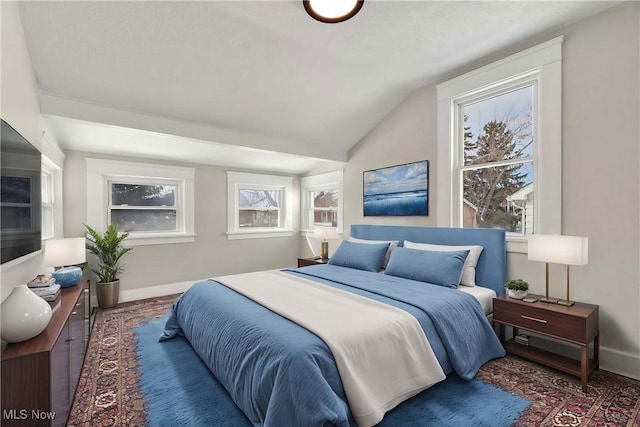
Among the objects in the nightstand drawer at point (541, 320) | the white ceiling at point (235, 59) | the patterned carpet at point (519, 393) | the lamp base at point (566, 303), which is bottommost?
the patterned carpet at point (519, 393)

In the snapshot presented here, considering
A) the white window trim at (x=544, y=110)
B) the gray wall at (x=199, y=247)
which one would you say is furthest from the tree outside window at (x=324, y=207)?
the white window trim at (x=544, y=110)

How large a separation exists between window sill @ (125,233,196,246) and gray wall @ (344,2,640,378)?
4436 mm

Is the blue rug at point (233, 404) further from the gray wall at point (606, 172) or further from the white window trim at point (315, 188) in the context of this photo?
the white window trim at point (315, 188)

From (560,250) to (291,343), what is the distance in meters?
2.11

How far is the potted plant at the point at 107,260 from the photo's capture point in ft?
12.4

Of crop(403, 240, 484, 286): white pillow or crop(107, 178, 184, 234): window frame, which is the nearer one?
crop(403, 240, 484, 286): white pillow

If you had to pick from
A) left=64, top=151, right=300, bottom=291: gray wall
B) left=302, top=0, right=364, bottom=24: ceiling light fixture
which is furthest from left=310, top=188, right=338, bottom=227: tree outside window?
left=302, top=0, right=364, bottom=24: ceiling light fixture

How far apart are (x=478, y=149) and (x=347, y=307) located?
7.77ft

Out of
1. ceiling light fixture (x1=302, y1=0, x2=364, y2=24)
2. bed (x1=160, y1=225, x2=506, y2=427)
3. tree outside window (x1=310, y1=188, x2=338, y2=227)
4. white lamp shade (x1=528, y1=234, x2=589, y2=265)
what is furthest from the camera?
tree outside window (x1=310, y1=188, x2=338, y2=227)

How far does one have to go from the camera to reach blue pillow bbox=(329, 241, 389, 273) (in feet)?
11.4

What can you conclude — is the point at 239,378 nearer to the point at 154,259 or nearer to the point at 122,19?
the point at 122,19

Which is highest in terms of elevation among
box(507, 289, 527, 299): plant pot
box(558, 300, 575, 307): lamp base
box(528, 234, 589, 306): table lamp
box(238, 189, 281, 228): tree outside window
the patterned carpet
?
box(238, 189, 281, 228): tree outside window

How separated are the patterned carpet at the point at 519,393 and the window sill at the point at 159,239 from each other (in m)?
1.78

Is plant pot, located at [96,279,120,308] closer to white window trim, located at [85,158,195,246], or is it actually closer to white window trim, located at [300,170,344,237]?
white window trim, located at [85,158,195,246]
